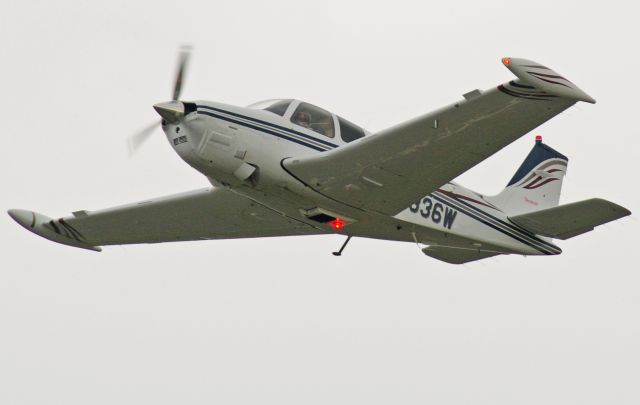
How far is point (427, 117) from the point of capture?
2022cm

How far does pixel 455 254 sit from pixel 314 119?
→ 5.16 m

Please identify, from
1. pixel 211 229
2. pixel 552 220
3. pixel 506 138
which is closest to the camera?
pixel 506 138

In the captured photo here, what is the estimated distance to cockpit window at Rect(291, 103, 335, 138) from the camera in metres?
22.2

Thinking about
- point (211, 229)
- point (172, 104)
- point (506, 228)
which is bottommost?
point (211, 229)

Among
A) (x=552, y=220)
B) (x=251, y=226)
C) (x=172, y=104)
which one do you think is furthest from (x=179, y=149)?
(x=552, y=220)

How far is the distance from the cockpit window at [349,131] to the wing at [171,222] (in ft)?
7.00

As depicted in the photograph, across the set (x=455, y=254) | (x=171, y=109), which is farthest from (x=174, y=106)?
(x=455, y=254)

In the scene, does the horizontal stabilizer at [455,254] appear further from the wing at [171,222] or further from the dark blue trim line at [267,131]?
the dark blue trim line at [267,131]

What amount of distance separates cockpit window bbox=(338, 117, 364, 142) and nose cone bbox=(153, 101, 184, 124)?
3.20 m

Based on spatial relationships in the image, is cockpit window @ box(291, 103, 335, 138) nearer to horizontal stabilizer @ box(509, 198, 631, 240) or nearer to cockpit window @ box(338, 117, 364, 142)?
cockpit window @ box(338, 117, 364, 142)

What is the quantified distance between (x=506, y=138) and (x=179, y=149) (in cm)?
580

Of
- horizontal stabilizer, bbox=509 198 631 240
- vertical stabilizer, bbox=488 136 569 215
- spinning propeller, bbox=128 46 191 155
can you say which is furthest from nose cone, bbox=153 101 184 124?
vertical stabilizer, bbox=488 136 569 215

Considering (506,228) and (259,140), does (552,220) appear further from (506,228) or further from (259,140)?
(259,140)

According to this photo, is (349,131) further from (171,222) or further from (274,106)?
(171,222)
